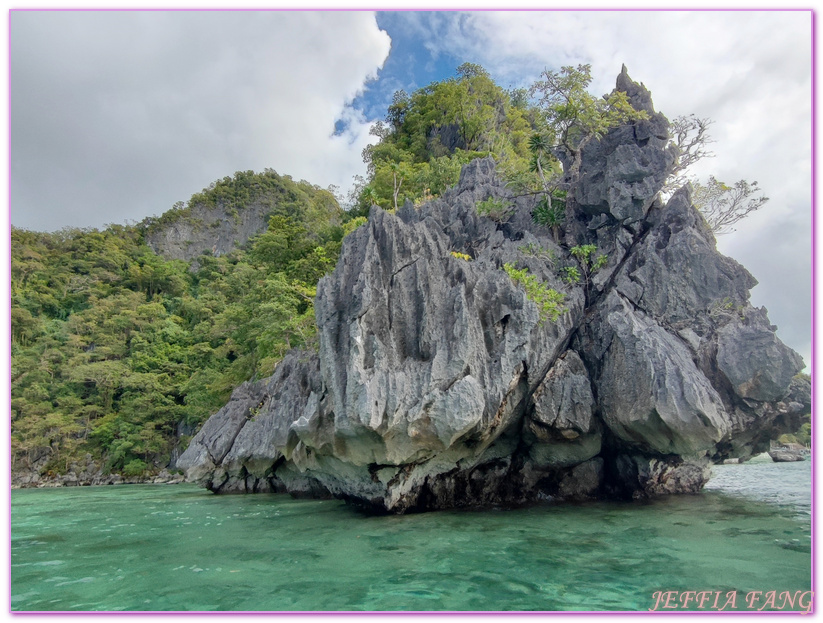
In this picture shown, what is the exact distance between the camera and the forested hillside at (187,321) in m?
26.2

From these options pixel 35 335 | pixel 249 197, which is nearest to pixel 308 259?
pixel 35 335

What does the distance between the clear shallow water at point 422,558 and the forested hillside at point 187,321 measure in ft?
30.1

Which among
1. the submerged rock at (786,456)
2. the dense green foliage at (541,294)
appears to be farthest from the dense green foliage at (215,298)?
the submerged rock at (786,456)

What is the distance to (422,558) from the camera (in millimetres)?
7742

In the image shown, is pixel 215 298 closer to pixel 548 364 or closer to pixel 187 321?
pixel 187 321

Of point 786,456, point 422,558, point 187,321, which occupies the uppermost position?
point 187,321

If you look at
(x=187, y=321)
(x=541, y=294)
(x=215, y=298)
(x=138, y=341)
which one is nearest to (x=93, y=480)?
(x=138, y=341)

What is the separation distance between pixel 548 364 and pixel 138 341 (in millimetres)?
37681

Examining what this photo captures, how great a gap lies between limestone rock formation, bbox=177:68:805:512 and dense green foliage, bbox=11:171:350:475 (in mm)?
6826

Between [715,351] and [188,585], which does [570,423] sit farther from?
[188,585]

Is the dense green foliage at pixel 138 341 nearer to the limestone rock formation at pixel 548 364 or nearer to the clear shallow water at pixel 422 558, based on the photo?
the limestone rock formation at pixel 548 364

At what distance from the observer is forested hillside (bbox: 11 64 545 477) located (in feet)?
86.1

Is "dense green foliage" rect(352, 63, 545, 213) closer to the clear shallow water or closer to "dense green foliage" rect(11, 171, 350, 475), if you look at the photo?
"dense green foliage" rect(11, 171, 350, 475)

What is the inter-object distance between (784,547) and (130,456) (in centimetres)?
3811
